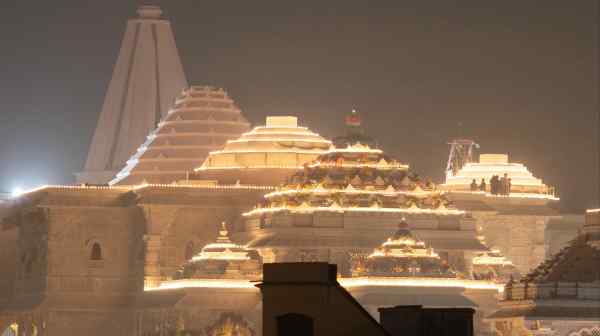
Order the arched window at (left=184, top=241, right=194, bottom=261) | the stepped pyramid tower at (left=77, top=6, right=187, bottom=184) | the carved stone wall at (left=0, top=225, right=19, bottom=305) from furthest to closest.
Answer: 1. the stepped pyramid tower at (left=77, top=6, right=187, bottom=184)
2. the carved stone wall at (left=0, top=225, right=19, bottom=305)
3. the arched window at (left=184, top=241, right=194, bottom=261)

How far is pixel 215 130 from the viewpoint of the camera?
100m

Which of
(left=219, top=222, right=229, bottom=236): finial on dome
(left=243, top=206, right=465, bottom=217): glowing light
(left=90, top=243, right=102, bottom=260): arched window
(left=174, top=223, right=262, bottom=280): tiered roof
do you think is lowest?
(left=174, top=223, right=262, bottom=280): tiered roof

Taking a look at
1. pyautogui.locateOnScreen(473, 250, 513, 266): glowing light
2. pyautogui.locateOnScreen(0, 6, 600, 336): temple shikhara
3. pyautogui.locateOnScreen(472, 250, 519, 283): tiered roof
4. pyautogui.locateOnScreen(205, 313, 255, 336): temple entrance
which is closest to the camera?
pyautogui.locateOnScreen(205, 313, 255, 336): temple entrance

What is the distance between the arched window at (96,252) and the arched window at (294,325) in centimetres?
6480

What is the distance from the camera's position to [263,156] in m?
94.4

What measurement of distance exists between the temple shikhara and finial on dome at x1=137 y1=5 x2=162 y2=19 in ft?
4.80

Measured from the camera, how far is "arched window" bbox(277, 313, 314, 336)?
2819 centimetres

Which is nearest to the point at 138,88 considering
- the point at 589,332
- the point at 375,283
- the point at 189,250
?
the point at 189,250

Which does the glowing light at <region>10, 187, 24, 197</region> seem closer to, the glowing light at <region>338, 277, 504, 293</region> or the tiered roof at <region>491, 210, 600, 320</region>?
the glowing light at <region>338, 277, 504, 293</region>

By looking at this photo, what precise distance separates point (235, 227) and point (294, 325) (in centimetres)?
6347

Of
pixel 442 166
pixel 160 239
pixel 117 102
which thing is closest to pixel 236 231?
pixel 160 239

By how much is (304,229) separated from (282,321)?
56.9m

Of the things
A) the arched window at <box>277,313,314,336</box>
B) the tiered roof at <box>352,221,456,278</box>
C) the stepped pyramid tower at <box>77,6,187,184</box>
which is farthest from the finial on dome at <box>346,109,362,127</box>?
the arched window at <box>277,313,314,336</box>

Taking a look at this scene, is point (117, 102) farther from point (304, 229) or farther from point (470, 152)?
point (304, 229)
